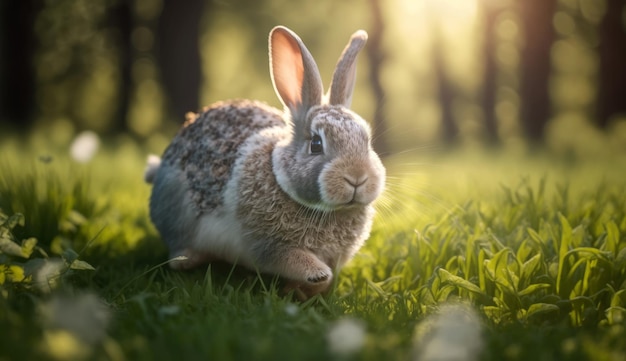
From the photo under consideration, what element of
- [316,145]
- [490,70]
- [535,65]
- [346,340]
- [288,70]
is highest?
[288,70]

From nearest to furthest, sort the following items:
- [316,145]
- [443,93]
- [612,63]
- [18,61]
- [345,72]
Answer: [316,145] < [345,72] < [612,63] < [18,61] < [443,93]

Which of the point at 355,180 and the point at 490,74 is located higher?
the point at 355,180

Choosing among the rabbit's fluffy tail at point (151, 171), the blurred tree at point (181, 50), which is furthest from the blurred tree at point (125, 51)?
the rabbit's fluffy tail at point (151, 171)

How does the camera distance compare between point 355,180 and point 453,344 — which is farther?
point 355,180

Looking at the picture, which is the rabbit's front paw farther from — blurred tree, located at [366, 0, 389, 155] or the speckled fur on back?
blurred tree, located at [366, 0, 389, 155]

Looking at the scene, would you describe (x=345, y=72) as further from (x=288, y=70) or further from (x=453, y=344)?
(x=453, y=344)

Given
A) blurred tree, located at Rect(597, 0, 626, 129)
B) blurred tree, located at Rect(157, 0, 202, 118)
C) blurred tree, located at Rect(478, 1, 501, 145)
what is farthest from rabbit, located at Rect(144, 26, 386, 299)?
blurred tree, located at Rect(478, 1, 501, 145)

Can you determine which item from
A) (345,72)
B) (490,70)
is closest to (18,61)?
(490,70)
